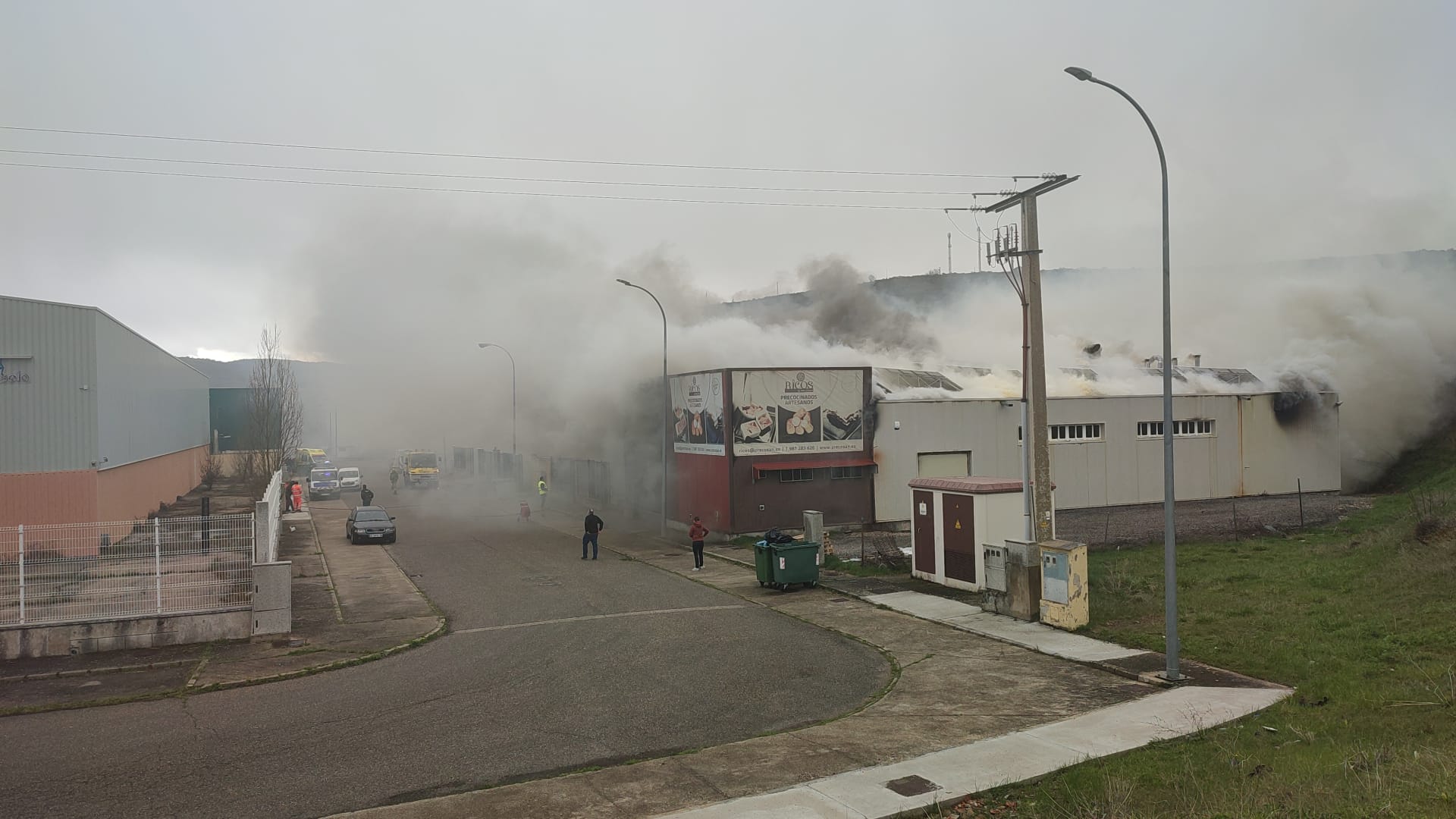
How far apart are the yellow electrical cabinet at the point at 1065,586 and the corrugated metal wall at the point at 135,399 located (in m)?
23.5

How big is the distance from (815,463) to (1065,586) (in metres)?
14.5

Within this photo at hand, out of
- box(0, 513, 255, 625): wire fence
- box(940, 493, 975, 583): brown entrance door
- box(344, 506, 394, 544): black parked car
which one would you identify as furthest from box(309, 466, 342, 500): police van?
box(940, 493, 975, 583): brown entrance door

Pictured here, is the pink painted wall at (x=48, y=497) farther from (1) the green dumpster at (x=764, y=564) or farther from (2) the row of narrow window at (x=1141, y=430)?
(2) the row of narrow window at (x=1141, y=430)

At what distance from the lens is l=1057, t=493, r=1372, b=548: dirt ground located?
24812 millimetres

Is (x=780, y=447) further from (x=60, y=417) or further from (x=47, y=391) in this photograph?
(x=47, y=391)

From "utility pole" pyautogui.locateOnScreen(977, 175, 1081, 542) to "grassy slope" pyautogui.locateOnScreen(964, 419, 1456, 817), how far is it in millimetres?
1758

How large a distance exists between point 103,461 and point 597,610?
15889 millimetres

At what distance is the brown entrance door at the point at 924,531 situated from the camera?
18.9 m

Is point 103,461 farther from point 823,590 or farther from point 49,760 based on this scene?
point 823,590

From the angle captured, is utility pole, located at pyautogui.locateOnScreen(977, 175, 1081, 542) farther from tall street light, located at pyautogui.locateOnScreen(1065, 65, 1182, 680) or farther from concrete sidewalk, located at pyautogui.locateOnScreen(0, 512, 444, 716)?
concrete sidewalk, located at pyautogui.locateOnScreen(0, 512, 444, 716)

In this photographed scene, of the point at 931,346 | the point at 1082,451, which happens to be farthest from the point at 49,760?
the point at 931,346

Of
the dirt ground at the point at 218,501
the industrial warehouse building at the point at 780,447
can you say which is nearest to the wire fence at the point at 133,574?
the industrial warehouse building at the point at 780,447

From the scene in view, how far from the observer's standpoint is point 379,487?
190 feet

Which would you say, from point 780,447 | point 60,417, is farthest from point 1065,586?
point 60,417
